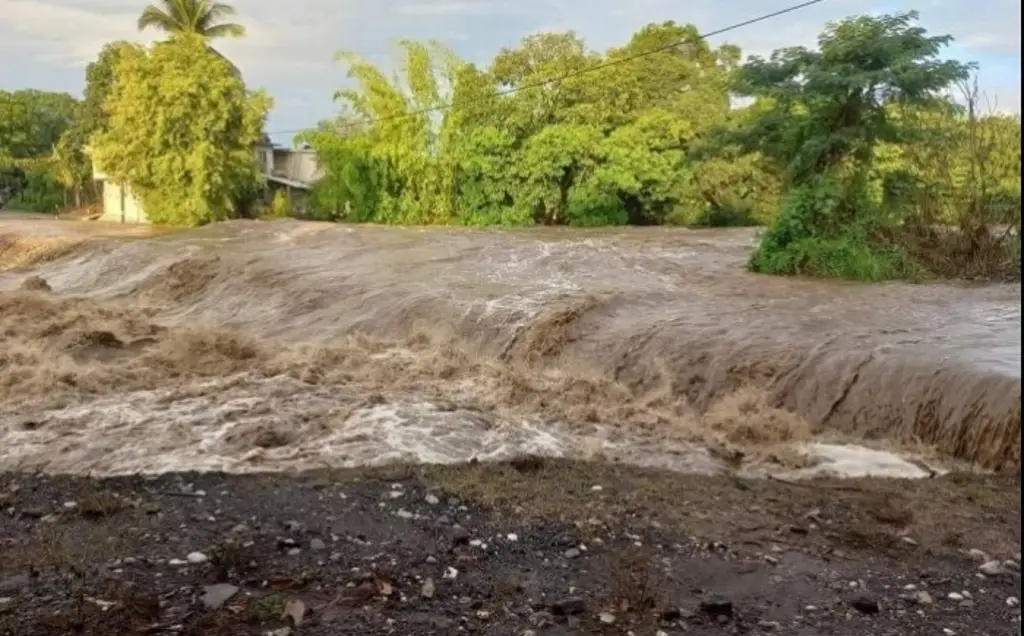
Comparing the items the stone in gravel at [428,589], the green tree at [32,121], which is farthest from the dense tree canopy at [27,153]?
the stone in gravel at [428,589]

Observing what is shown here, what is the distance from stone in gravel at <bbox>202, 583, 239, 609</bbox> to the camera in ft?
13.1

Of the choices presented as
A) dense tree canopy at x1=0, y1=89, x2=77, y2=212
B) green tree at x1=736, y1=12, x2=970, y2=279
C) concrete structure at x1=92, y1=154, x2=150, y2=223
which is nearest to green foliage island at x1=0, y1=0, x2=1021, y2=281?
green tree at x1=736, y1=12, x2=970, y2=279

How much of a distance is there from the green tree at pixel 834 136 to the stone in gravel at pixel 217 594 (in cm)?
984

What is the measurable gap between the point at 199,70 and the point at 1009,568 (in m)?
27.1

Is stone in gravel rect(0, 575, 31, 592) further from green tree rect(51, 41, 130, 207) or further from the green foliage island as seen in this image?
green tree rect(51, 41, 130, 207)

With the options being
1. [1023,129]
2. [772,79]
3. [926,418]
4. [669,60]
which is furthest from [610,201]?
[1023,129]

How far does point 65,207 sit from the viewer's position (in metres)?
39.3

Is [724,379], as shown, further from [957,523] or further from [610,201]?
[610,201]

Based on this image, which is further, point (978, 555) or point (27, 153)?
point (27, 153)

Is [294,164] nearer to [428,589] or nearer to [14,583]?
[14,583]

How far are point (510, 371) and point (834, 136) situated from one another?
5.83m

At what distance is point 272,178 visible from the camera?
33.2 m

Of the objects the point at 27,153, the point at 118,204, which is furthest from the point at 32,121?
the point at 118,204

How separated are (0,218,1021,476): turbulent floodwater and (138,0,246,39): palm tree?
19.3 m
